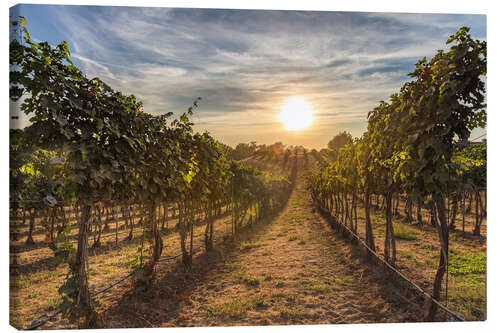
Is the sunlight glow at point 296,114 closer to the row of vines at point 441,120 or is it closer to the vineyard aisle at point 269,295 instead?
the row of vines at point 441,120

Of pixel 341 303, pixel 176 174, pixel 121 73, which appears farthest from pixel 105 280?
pixel 341 303

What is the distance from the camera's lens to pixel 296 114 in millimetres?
4746

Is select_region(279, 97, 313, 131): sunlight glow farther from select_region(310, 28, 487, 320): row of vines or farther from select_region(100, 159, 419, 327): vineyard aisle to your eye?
select_region(100, 159, 419, 327): vineyard aisle

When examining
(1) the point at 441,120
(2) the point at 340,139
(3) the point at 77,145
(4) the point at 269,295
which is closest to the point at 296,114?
(2) the point at 340,139

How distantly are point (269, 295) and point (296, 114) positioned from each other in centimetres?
302

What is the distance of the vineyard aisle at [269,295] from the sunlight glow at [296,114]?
8.96 ft

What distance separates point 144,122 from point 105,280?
3788 millimetres

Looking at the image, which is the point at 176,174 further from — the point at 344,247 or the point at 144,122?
the point at 344,247

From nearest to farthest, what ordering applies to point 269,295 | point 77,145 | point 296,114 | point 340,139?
point 77,145 < point 269,295 < point 296,114 < point 340,139

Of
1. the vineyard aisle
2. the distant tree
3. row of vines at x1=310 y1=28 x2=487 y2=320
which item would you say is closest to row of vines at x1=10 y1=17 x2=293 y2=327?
the vineyard aisle

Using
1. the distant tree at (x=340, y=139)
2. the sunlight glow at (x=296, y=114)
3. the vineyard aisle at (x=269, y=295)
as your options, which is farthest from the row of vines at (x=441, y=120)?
the distant tree at (x=340, y=139)

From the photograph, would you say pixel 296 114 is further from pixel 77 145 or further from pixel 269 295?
pixel 77 145

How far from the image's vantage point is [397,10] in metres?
3.99

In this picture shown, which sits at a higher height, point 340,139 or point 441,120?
point 340,139
